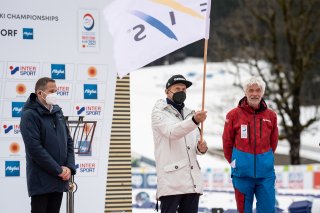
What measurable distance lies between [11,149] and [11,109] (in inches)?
17.9

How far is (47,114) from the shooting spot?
7.01 m

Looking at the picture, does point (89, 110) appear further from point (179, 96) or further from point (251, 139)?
point (251, 139)

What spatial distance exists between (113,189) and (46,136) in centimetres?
229

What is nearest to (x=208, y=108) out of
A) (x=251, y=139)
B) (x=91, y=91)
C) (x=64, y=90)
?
(x=91, y=91)

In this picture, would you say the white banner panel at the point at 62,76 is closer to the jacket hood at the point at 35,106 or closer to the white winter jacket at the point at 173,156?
the jacket hood at the point at 35,106

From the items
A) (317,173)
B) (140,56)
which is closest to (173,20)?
(140,56)

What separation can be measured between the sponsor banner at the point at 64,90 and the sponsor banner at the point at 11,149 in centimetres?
73

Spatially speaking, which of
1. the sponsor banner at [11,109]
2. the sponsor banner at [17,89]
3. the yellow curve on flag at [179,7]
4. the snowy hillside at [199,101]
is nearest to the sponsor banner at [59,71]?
the sponsor banner at [17,89]

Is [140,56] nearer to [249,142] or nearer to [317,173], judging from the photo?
[249,142]

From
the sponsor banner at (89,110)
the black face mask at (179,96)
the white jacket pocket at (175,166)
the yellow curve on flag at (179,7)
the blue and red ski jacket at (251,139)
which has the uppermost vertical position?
the yellow curve on flag at (179,7)

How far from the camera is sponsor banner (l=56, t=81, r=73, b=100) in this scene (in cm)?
880

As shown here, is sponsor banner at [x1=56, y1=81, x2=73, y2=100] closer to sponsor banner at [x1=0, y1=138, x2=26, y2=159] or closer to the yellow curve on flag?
sponsor banner at [x1=0, y1=138, x2=26, y2=159]

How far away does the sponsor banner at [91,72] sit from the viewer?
29.2 feet

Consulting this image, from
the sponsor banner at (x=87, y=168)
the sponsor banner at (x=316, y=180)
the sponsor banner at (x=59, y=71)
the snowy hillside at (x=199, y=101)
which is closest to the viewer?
the sponsor banner at (x=59, y=71)
